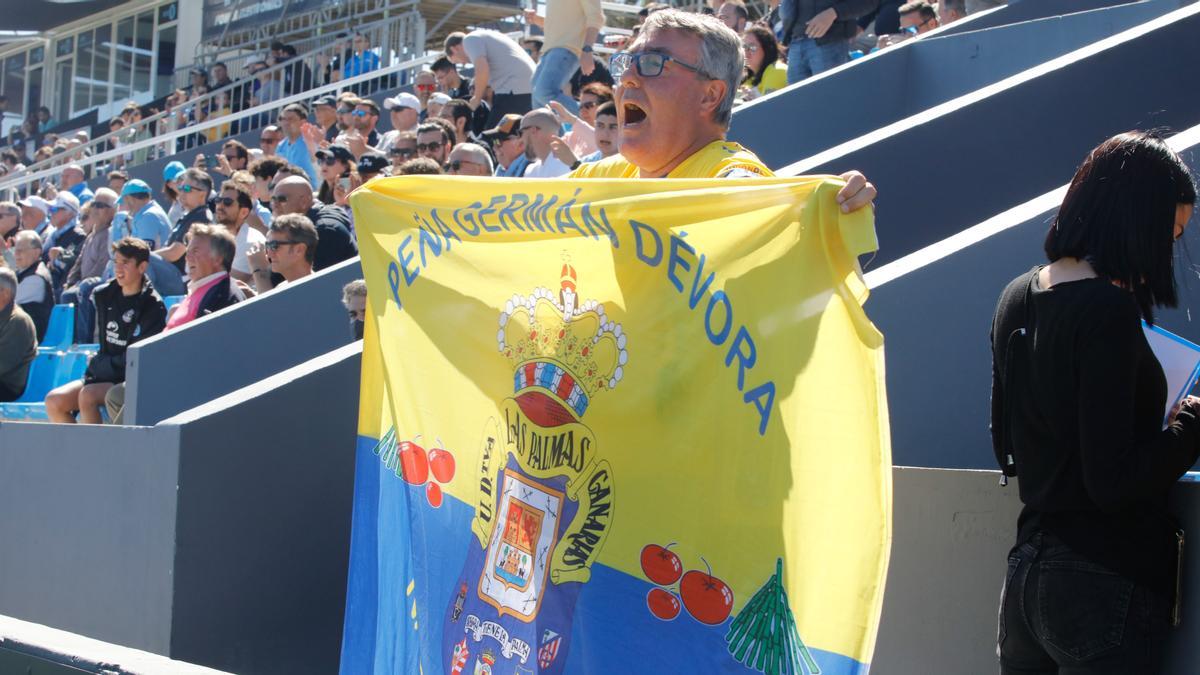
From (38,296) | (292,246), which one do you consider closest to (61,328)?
(38,296)

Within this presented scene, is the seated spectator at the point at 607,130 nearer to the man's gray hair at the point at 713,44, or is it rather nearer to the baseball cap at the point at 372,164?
the baseball cap at the point at 372,164

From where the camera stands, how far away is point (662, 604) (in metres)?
3.26

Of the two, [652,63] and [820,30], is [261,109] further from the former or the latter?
[652,63]

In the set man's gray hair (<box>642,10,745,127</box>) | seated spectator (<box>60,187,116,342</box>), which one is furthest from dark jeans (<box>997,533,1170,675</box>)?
seated spectator (<box>60,187,116,342</box>)

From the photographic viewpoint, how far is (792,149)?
8.41 m

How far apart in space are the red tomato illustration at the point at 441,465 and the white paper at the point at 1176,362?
1.88 metres

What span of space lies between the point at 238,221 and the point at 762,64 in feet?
13.8

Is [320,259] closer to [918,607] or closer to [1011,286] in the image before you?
[918,607]

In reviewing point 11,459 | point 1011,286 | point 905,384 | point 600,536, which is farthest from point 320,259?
point 1011,286

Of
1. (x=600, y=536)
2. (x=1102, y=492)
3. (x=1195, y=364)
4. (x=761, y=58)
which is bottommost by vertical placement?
(x=600, y=536)

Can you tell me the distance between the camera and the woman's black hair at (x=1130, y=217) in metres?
2.90

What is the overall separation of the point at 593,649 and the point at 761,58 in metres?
8.04

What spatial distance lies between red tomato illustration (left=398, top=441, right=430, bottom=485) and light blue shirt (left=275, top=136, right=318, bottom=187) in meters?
10.4

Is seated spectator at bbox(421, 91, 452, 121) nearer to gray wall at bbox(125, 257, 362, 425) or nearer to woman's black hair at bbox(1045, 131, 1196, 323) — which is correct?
gray wall at bbox(125, 257, 362, 425)
